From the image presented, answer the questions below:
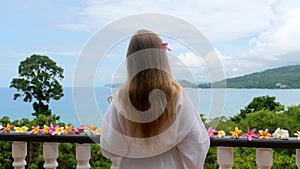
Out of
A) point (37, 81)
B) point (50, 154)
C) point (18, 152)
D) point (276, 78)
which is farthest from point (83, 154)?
point (276, 78)

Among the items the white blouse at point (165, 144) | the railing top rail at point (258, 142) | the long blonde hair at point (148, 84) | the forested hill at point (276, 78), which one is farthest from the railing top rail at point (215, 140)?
the forested hill at point (276, 78)

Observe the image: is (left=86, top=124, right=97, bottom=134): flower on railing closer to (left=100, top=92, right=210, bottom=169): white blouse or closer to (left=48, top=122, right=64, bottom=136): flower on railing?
(left=100, top=92, right=210, bottom=169): white blouse

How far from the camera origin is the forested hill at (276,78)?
229cm

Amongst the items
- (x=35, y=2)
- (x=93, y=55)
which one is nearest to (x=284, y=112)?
(x=93, y=55)

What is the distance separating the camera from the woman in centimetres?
118

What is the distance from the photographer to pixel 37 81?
2.49m

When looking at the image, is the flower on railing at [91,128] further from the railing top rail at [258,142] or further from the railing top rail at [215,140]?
the railing top rail at [258,142]

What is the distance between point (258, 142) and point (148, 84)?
25.8 inches

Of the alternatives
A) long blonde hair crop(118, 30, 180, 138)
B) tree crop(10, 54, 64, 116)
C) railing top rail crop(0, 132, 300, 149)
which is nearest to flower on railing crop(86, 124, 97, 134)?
railing top rail crop(0, 132, 300, 149)

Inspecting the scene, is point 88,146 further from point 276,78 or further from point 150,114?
point 276,78

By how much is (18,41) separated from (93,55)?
174 centimetres

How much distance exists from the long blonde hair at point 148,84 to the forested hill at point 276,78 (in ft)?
3.78

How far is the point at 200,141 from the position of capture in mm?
1276

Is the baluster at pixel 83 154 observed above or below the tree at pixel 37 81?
below
